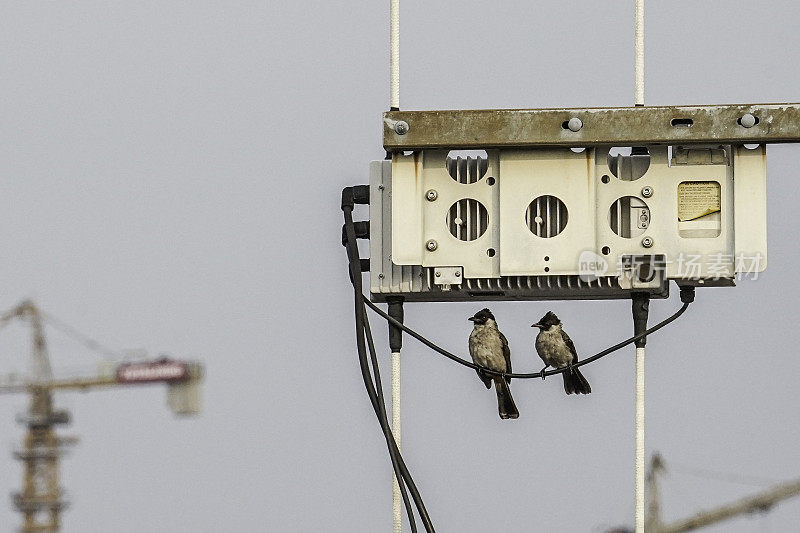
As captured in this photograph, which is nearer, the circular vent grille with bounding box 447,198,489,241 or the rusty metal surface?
the rusty metal surface

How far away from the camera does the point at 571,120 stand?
10.9 meters

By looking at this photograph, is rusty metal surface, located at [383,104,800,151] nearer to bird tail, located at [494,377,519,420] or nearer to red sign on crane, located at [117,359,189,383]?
bird tail, located at [494,377,519,420]

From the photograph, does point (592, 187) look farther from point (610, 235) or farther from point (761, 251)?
point (761, 251)

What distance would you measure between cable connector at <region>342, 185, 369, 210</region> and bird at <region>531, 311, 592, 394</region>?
1.41m

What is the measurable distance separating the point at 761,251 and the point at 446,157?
1.76 metres

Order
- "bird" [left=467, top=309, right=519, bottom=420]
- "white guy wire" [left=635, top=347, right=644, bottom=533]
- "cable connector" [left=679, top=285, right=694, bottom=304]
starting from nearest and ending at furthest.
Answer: "white guy wire" [left=635, top=347, right=644, bottom=533] < "cable connector" [left=679, top=285, right=694, bottom=304] < "bird" [left=467, top=309, right=519, bottom=420]

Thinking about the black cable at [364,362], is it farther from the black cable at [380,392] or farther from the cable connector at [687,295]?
the cable connector at [687,295]

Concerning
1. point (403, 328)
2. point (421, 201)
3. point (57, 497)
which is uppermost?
point (421, 201)

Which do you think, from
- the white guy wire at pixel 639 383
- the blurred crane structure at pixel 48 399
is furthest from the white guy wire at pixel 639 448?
the blurred crane structure at pixel 48 399

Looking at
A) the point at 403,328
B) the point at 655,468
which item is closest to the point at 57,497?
the point at 655,468

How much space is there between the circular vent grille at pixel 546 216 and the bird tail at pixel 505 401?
3.71 ft

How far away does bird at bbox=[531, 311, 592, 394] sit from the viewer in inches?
475

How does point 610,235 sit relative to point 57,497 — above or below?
above

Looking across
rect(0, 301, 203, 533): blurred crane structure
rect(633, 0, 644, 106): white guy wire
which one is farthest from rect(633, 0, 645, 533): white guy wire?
rect(0, 301, 203, 533): blurred crane structure
